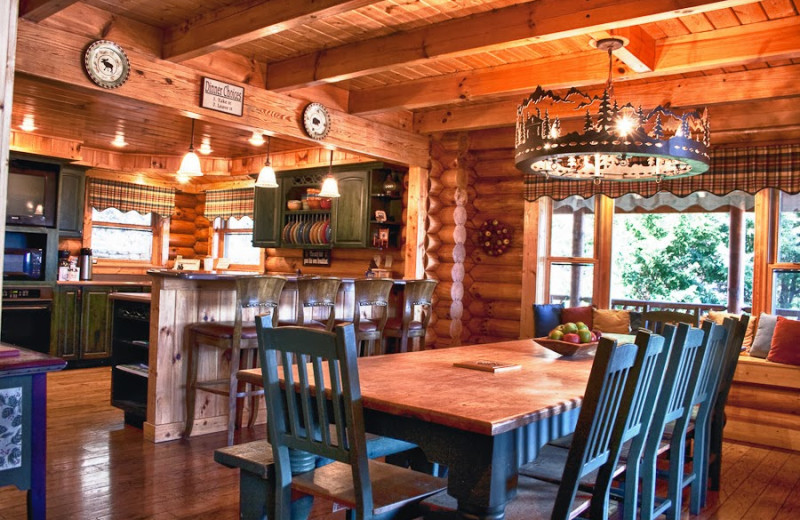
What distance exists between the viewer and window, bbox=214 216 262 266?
9297 mm

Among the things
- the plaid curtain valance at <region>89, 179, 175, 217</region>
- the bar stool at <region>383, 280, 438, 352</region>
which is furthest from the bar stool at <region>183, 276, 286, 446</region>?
the plaid curtain valance at <region>89, 179, 175, 217</region>

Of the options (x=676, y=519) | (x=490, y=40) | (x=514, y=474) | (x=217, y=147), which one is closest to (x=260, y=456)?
(x=514, y=474)

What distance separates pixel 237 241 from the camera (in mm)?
9508

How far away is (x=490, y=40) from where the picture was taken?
407 centimetres

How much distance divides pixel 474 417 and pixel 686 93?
164 inches

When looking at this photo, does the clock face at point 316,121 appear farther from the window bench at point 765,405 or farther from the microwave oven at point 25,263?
the window bench at point 765,405

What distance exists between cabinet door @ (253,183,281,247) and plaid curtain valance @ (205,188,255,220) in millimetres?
521

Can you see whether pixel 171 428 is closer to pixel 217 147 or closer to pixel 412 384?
pixel 412 384

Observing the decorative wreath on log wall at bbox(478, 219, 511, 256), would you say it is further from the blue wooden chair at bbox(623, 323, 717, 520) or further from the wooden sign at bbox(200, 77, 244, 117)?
the blue wooden chair at bbox(623, 323, 717, 520)

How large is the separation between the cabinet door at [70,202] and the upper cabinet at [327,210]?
1.96 metres

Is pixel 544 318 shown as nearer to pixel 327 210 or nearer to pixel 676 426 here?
pixel 327 210

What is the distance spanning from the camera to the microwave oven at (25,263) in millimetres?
6938

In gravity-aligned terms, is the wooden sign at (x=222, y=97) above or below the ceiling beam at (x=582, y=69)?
below

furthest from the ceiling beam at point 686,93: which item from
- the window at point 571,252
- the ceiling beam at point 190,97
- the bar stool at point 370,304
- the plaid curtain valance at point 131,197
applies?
the plaid curtain valance at point 131,197
